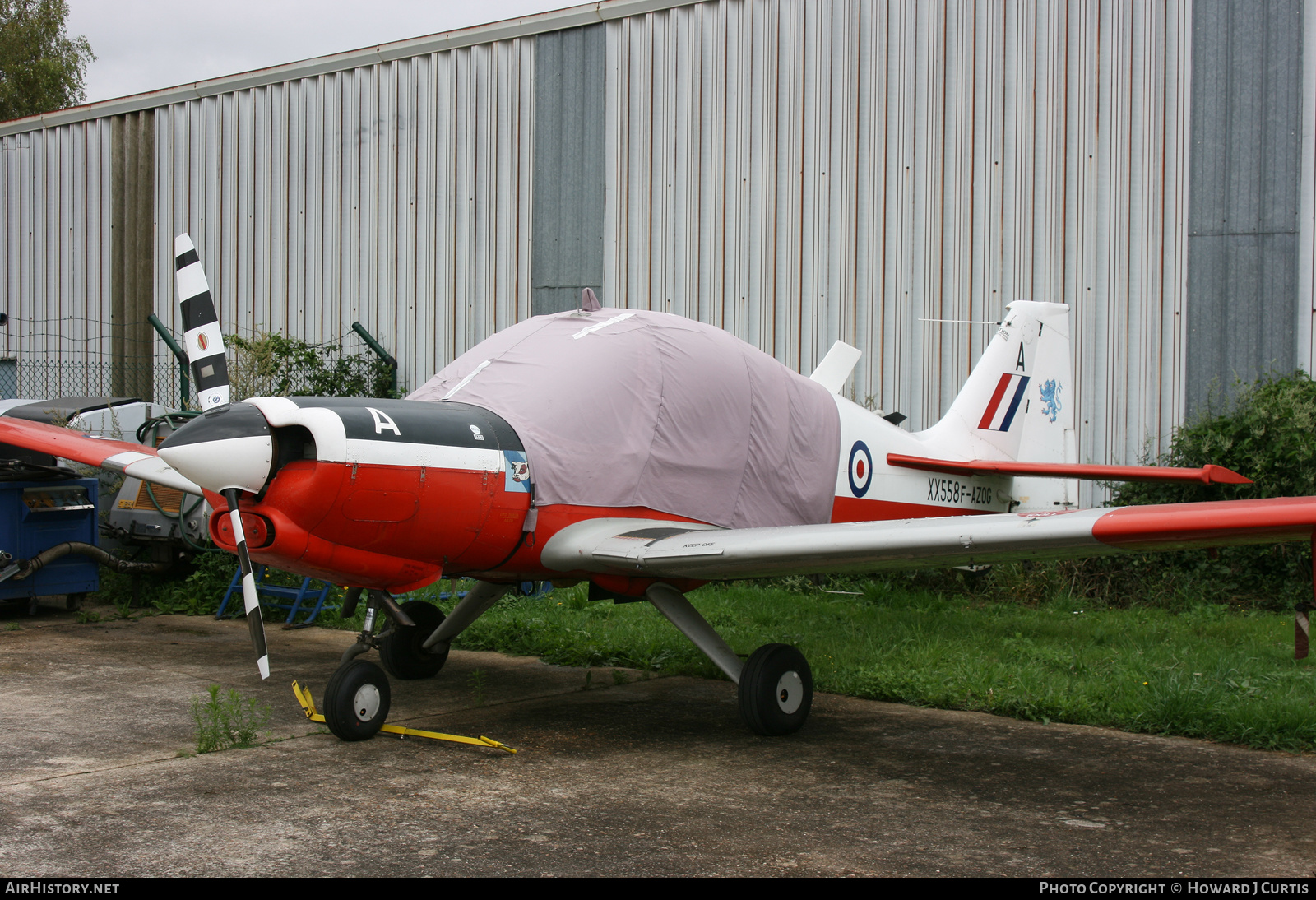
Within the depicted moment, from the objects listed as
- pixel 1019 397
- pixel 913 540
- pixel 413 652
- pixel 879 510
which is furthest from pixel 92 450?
pixel 1019 397

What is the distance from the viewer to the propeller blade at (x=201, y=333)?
5090 millimetres

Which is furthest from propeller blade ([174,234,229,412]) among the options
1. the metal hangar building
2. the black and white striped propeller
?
the metal hangar building

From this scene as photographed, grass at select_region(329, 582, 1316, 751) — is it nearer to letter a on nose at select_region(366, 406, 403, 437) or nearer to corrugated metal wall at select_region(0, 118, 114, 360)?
letter a on nose at select_region(366, 406, 403, 437)

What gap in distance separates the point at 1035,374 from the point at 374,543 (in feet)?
18.4

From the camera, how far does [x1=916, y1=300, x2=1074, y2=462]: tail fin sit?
8.20 m

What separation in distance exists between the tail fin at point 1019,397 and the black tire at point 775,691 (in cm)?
275

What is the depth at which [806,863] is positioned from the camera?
11.9ft

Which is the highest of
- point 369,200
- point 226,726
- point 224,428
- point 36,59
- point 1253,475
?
point 36,59

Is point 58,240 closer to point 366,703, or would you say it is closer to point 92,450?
point 92,450

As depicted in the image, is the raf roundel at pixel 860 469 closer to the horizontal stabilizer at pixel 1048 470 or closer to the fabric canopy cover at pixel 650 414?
the horizontal stabilizer at pixel 1048 470

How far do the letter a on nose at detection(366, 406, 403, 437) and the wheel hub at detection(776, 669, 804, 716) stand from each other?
A: 2.24m

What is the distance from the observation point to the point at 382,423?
4.94 m

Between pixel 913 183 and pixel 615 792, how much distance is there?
25.8 feet
